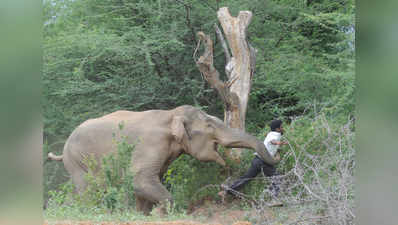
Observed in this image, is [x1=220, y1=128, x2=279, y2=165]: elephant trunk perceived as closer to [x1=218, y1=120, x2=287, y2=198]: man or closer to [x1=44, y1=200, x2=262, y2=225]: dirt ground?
[x1=218, y1=120, x2=287, y2=198]: man

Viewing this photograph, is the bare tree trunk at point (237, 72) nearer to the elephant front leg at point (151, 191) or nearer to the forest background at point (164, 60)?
the elephant front leg at point (151, 191)

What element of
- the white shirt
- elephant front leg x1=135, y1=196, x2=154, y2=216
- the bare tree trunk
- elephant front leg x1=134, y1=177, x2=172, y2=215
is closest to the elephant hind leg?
elephant front leg x1=135, y1=196, x2=154, y2=216

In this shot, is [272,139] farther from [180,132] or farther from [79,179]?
[79,179]

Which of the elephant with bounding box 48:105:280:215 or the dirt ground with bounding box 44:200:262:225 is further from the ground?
the elephant with bounding box 48:105:280:215

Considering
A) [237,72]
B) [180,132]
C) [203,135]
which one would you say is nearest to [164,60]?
[237,72]

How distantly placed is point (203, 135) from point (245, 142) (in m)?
0.84

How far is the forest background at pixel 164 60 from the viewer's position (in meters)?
14.0

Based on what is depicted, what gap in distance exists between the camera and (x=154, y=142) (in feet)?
28.9

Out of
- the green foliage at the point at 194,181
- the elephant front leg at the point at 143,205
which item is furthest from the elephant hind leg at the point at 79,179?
the green foliage at the point at 194,181

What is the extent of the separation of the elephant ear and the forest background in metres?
4.53

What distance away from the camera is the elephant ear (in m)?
8.79
